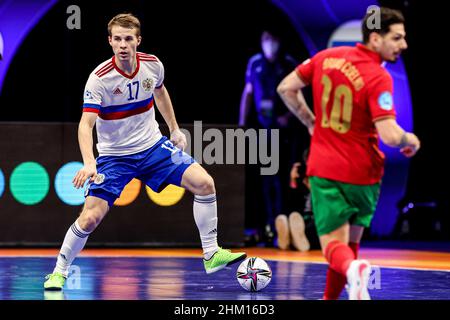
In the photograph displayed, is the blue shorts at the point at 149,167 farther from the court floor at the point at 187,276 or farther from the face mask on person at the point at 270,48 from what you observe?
the face mask on person at the point at 270,48

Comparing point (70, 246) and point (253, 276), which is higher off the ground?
point (70, 246)

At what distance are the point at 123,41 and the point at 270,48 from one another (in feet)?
20.7

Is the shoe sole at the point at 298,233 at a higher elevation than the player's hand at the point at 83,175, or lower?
lower

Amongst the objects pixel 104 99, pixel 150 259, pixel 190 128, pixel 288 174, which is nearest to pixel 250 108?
pixel 288 174

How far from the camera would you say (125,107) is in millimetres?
7926

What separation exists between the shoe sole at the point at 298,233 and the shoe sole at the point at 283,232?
9cm

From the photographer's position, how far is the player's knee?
309 inches

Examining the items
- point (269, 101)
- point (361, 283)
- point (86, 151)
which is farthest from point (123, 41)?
point (269, 101)

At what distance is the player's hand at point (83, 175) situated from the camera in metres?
6.81

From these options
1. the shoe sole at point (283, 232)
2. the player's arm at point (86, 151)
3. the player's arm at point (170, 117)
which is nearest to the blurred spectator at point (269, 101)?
the shoe sole at point (283, 232)

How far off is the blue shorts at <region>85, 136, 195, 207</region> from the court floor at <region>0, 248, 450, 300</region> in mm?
851

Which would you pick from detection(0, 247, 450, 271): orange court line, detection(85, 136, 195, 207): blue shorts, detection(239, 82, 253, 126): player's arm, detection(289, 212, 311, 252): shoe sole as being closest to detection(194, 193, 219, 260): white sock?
detection(85, 136, 195, 207): blue shorts

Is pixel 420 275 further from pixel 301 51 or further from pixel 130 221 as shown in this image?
pixel 301 51

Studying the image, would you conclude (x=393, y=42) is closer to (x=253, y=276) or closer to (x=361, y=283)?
(x=361, y=283)
